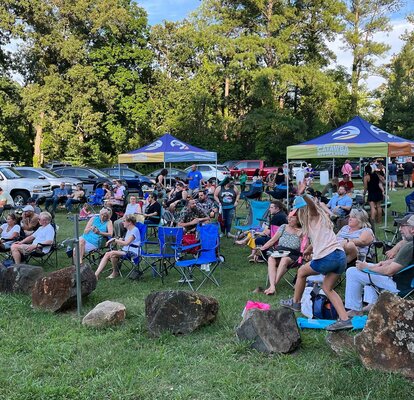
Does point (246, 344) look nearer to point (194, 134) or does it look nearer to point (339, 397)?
point (339, 397)

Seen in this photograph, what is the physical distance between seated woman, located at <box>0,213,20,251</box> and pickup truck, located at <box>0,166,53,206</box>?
8.22 meters

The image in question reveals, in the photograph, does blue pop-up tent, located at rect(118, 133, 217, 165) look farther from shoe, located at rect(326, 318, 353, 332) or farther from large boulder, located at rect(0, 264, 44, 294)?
shoe, located at rect(326, 318, 353, 332)

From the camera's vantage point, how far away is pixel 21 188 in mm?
15945

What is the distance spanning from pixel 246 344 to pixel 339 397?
103cm

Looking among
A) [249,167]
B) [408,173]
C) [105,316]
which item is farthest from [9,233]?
[249,167]

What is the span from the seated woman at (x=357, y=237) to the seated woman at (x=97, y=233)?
3.55 meters

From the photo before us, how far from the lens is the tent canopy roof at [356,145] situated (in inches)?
398

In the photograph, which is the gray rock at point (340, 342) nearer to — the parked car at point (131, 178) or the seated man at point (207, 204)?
the seated man at point (207, 204)

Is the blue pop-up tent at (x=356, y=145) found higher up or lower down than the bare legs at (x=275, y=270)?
higher up

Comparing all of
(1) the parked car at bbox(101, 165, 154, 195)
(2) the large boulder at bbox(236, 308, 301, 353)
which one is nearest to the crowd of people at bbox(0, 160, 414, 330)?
(2) the large boulder at bbox(236, 308, 301, 353)

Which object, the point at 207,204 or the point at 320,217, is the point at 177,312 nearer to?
the point at 320,217

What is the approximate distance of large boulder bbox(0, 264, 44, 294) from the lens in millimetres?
5875

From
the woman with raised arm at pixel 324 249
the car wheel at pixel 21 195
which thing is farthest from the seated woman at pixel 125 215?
the car wheel at pixel 21 195

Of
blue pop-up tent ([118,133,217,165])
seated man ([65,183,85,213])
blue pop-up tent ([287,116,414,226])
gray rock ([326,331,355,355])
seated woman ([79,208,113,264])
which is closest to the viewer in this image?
gray rock ([326,331,355,355])
